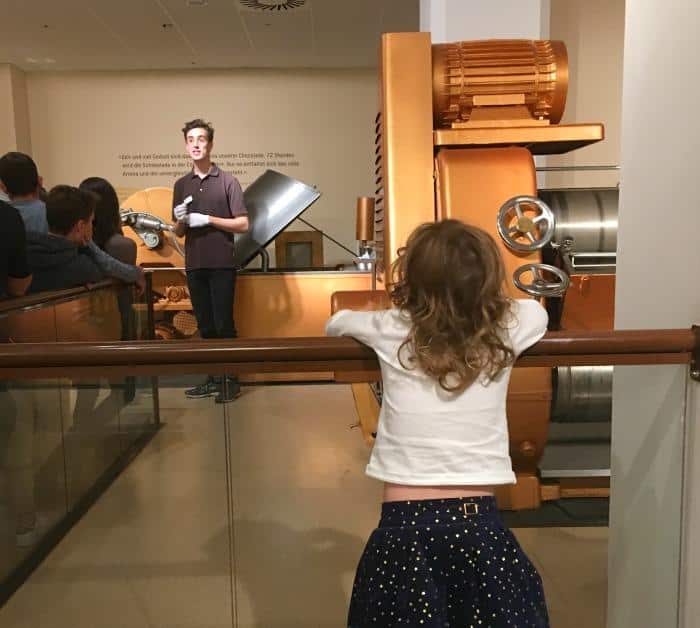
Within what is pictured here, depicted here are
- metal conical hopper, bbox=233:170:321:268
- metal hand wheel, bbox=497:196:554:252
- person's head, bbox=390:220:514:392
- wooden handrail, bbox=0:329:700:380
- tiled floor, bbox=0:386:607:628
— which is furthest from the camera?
metal conical hopper, bbox=233:170:321:268

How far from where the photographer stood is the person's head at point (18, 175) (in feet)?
8.53

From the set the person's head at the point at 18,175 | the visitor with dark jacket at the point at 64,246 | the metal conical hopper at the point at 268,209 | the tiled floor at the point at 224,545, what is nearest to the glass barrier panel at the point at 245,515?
the tiled floor at the point at 224,545

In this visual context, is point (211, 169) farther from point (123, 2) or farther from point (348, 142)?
point (348, 142)

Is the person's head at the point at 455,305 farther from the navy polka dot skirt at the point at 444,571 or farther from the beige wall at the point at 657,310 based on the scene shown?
the beige wall at the point at 657,310

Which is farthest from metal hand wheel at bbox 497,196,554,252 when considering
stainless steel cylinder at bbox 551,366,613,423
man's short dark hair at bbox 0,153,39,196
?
man's short dark hair at bbox 0,153,39,196

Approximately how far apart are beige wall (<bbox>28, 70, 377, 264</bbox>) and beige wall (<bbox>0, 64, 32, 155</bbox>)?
0.39 feet

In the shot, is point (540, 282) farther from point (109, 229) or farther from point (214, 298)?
point (214, 298)

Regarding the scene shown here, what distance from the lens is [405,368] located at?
3.77ft

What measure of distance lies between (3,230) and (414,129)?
1272 mm

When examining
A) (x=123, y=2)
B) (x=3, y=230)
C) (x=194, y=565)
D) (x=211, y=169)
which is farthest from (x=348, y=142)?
(x=194, y=565)

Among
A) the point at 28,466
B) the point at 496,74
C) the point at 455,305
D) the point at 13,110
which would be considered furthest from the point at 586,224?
the point at 13,110

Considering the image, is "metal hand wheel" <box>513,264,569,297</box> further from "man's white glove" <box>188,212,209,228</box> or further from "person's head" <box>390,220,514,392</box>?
"man's white glove" <box>188,212,209,228</box>

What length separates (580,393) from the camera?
2.54m

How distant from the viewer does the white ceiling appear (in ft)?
16.9
